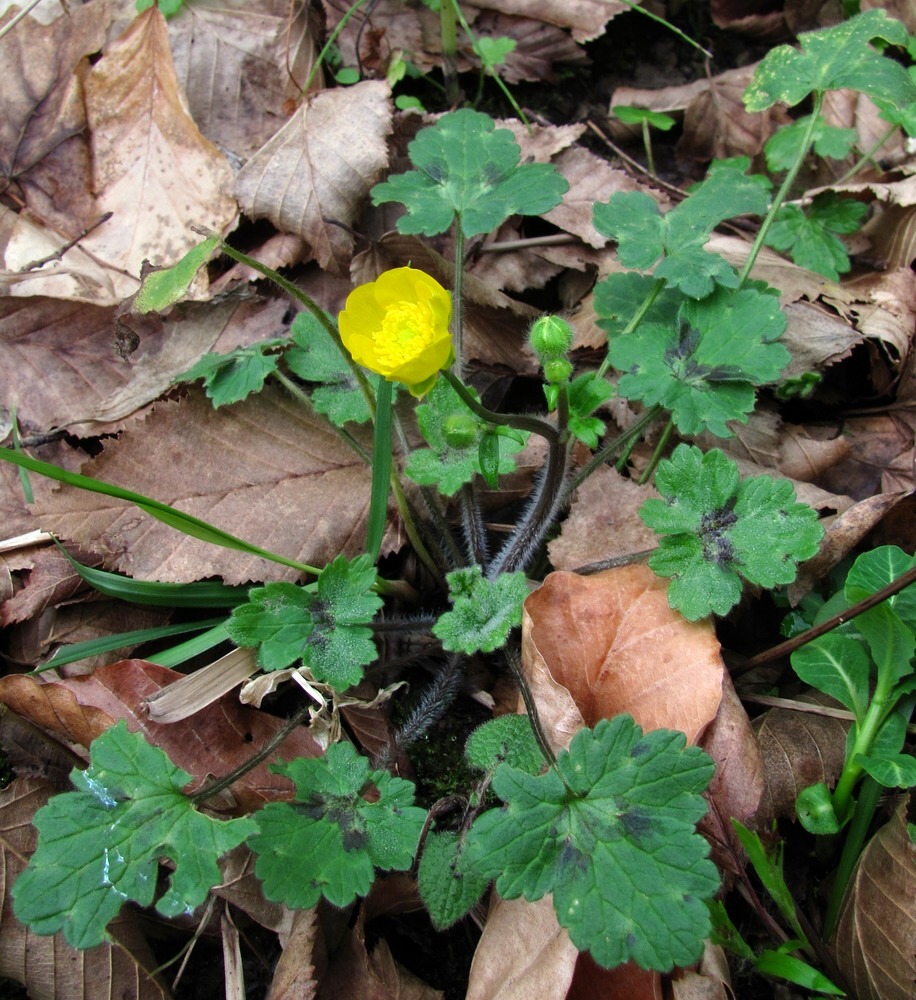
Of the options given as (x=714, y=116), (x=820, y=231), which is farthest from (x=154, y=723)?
(x=714, y=116)

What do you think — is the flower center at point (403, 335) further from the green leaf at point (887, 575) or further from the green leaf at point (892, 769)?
the green leaf at point (892, 769)

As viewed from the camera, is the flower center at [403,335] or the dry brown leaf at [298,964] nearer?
the flower center at [403,335]

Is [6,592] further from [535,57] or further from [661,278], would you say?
[535,57]

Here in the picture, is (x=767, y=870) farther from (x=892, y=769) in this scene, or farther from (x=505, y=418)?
(x=505, y=418)

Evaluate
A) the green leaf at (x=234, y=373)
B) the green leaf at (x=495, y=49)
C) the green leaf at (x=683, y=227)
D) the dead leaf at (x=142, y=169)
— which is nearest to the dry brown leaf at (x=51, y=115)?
the dead leaf at (x=142, y=169)

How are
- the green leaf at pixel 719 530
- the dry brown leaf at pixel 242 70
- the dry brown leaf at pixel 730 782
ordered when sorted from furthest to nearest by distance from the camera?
the dry brown leaf at pixel 242 70, the green leaf at pixel 719 530, the dry brown leaf at pixel 730 782

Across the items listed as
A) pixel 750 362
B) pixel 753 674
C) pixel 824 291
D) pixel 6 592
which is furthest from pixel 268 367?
pixel 824 291

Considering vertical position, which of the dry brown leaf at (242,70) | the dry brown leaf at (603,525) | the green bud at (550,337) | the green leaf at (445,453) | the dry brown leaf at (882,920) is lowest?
the dry brown leaf at (882,920)
